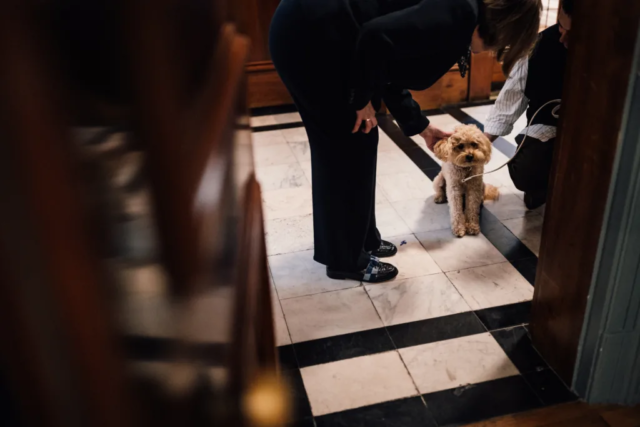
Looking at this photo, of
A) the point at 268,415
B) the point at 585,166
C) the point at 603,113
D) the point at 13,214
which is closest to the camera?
the point at 13,214

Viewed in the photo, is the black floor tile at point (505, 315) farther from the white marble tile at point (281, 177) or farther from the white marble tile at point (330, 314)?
the white marble tile at point (281, 177)

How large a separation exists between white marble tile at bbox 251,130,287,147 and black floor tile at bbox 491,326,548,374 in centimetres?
217

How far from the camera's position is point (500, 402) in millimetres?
1643

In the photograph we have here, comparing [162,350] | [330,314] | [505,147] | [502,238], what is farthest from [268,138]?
[162,350]

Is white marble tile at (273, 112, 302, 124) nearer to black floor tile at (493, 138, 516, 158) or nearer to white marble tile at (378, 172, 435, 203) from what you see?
white marble tile at (378, 172, 435, 203)

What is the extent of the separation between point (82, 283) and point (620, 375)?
5.62 feet

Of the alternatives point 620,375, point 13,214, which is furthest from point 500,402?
point 13,214

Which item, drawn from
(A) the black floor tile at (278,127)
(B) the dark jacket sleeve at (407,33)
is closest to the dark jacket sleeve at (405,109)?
(B) the dark jacket sleeve at (407,33)

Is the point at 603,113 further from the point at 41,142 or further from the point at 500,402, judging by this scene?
the point at 41,142

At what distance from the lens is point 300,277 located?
229 cm

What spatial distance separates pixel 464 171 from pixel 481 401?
116cm

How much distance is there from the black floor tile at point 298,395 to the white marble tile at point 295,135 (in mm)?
2165

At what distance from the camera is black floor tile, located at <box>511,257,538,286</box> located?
2.23 m

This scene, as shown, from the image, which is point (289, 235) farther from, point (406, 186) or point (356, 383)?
point (356, 383)
